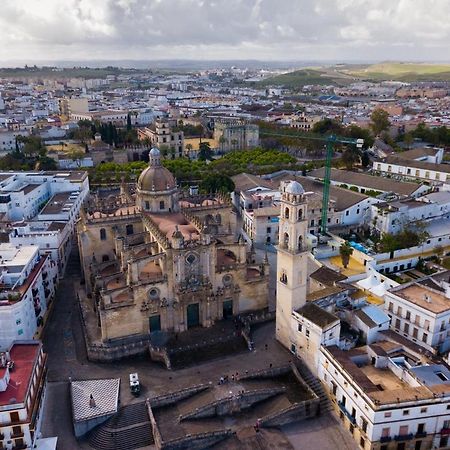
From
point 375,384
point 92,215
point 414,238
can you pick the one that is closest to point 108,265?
point 92,215

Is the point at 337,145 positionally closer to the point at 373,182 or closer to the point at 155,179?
the point at 373,182

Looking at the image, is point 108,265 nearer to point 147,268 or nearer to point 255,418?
point 147,268

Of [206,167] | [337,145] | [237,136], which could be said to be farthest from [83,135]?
[337,145]

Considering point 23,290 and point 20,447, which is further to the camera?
point 23,290

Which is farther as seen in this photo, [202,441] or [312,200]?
[312,200]

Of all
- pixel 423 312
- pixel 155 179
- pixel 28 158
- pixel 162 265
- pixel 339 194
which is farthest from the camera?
→ pixel 28 158

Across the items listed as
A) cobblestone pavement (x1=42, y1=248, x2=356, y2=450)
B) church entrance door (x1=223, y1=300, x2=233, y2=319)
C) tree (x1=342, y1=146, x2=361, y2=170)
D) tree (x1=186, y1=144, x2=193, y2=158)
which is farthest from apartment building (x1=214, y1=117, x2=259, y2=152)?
cobblestone pavement (x1=42, y1=248, x2=356, y2=450)
